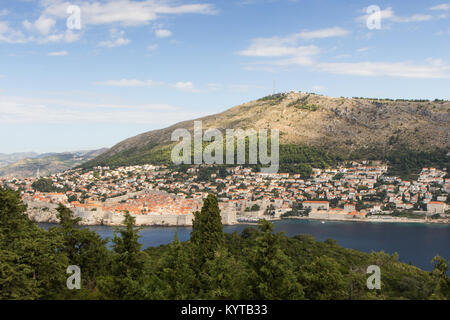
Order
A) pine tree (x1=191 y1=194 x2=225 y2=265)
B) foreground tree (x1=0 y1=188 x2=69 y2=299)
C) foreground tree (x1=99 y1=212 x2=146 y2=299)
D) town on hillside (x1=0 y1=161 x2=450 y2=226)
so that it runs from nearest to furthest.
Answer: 1. foreground tree (x1=0 y1=188 x2=69 y2=299)
2. foreground tree (x1=99 y1=212 x2=146 y2=299)
3. pine tree (x1=191 y1=194 x2=225 y2=265)
4. town on hillside (x1=0 y1=161 x2=450 y2=226)

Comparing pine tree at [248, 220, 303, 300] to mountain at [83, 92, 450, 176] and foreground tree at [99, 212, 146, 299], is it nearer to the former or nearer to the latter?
foreground tree at [99, 212, 146, 299]

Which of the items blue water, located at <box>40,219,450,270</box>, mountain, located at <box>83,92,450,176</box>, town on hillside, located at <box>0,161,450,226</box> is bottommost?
blue water, located at <box>40,219,450,270</box>

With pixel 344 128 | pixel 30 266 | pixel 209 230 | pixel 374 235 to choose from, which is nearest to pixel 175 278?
pixel 30 266

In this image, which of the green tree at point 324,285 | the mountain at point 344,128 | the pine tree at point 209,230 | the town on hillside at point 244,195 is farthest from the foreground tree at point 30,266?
the mountain at point 344,128

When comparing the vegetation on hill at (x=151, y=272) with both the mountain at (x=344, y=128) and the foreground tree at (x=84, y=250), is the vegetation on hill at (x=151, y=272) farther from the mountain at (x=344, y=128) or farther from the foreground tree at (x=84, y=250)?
the mountain at (x=344, y=128)

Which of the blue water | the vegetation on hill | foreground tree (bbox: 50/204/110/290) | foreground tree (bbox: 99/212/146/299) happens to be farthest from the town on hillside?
foreground tree (bbox: 99/212/146/299)

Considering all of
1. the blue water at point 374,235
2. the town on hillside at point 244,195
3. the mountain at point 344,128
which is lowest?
the blue water at point 374,235
